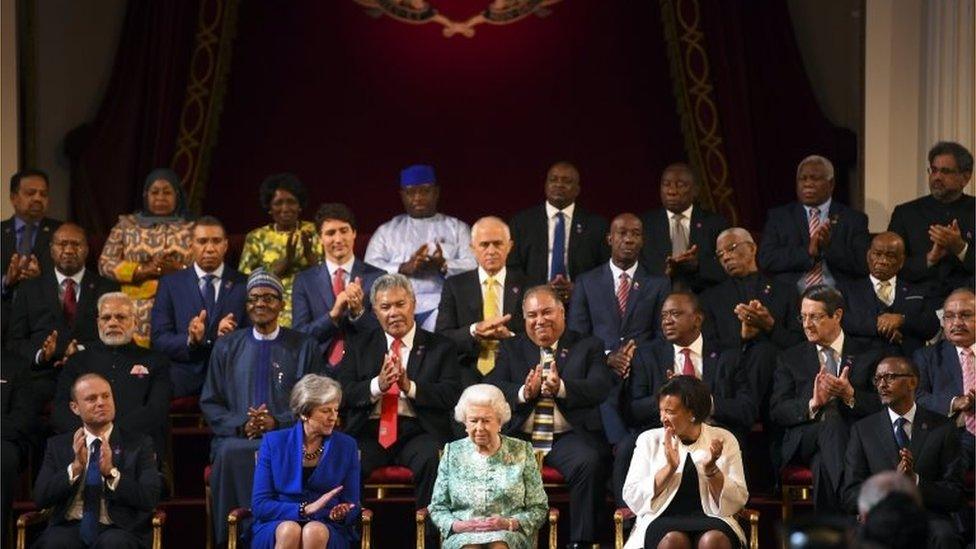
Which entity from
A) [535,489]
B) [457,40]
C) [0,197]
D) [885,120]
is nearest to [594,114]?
[457,40]

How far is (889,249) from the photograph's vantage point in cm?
901

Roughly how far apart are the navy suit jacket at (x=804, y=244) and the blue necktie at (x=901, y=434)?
4.56 feet

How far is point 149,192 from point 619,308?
2195 millimetres

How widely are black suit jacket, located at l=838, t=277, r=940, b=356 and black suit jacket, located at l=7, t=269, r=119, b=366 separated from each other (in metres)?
3.14

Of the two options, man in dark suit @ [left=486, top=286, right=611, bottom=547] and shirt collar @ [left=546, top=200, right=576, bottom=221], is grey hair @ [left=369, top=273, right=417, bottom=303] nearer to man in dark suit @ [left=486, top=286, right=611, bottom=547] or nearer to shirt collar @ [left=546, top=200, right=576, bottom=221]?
man in dark suit @ [left=486, top=286, right=611, bottom=547]

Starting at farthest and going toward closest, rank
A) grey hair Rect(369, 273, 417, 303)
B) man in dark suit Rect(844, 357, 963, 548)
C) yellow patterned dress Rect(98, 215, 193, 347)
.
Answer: yellow patterned dress Rect(98, 215, 193, 347), grey hair Rect(369, 273, 417, 303), man in dark suit Rect(844, 357, 963, 548)

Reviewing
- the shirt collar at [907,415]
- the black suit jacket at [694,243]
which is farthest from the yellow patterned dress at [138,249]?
the shirt collar at [907,415]

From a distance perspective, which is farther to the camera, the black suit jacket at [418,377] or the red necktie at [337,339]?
the red necktie at [337,339]

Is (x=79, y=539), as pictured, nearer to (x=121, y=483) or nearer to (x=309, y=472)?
(x=121, y=483)

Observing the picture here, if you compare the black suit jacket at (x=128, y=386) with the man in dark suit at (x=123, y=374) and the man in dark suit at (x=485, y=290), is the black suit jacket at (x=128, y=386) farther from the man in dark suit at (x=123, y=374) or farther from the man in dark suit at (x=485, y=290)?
the man in dark suit at (x=485, y=290)

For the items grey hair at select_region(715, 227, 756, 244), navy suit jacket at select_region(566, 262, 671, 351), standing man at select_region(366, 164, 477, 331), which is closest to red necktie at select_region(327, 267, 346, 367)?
standing man at select_region(366, 164, 477, 331)

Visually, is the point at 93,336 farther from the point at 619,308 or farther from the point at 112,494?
the point at 619,308

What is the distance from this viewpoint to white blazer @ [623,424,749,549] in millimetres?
7746

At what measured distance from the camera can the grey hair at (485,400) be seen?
25.7ft
